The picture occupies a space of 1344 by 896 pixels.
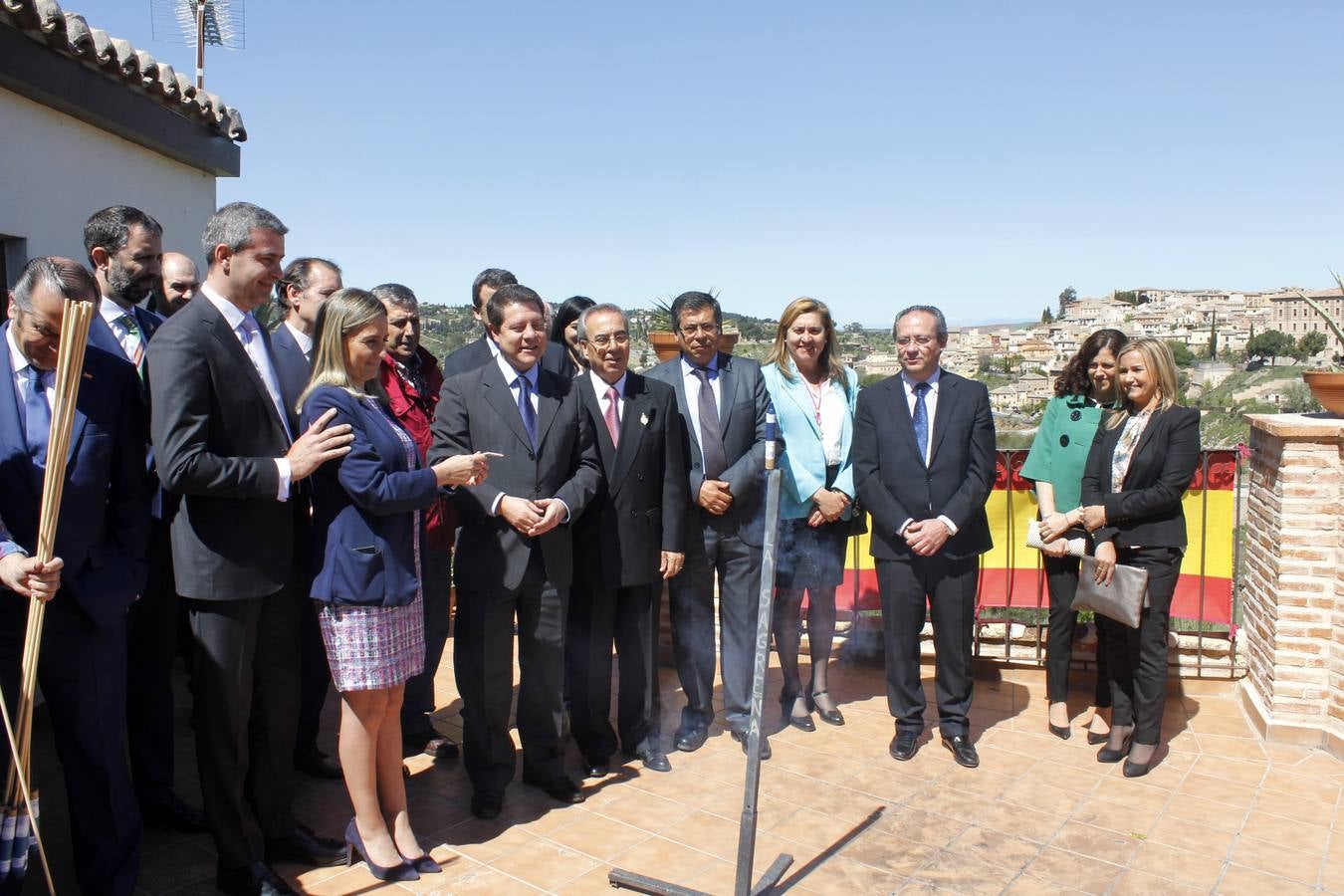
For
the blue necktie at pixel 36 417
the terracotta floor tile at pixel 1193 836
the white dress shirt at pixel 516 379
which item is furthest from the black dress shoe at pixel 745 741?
the blue necktie at pixel 36 417

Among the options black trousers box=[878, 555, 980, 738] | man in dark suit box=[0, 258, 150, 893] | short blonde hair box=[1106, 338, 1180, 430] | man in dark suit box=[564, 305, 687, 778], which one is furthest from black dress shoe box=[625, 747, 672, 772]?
short blonde hair box=[1106, 338, 1180, 430]

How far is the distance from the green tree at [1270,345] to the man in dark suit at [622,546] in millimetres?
28188

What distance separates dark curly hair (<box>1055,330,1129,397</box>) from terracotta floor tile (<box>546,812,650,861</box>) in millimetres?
2955

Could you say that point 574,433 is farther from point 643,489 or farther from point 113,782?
point 113,782

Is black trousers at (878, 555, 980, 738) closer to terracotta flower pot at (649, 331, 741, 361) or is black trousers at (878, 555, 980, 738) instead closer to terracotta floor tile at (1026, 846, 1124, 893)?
terracotta floor tile at (1026, 846, 1124, 893)

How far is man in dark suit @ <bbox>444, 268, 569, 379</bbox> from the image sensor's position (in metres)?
4.69

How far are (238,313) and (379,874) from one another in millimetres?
1934

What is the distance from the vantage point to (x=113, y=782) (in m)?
2.95

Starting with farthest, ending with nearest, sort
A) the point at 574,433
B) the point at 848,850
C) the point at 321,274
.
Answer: the point at 321,274
the point at 574,433
the point at 848,850

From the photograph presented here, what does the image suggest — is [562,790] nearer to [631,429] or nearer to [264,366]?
[631,429]

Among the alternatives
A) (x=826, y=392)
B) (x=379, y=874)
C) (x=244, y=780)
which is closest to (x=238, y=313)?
(x=244, y=780)

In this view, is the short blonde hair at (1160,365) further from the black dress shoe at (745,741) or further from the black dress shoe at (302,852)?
the black dress shoe at (302,852)

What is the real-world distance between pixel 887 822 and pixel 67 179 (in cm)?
564

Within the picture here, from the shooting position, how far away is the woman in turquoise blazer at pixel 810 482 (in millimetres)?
4730
